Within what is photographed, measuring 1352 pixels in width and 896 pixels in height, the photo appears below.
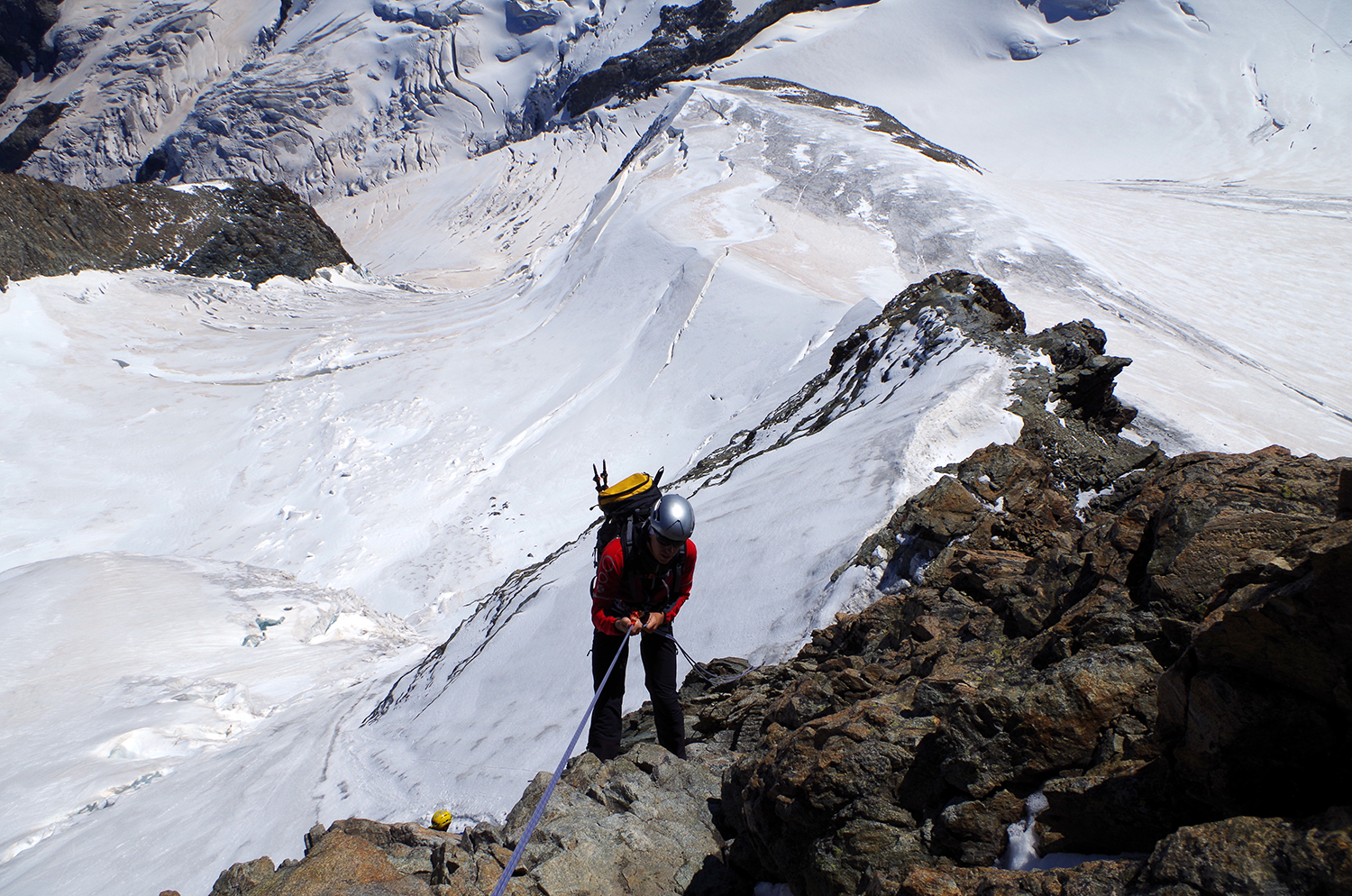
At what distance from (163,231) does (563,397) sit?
13.8 m

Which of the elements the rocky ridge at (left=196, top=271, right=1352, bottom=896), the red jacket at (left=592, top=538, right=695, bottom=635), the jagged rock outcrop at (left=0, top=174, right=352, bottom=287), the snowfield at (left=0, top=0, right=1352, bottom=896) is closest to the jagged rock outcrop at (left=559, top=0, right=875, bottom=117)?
the snowfield at (left=0, top=0, right=1352, bottom=896)

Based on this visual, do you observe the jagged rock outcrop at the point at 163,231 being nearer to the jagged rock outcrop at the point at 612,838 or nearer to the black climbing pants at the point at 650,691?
the black climbing pants at the point at 650,691

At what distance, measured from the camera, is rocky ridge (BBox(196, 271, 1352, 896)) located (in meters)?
1.88

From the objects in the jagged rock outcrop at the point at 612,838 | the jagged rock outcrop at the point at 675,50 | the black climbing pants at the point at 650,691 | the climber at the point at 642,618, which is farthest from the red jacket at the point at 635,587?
the jagged rock outcrop at the point at 675,50

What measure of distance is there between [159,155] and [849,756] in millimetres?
55708

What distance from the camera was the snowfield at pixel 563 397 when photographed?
631cm

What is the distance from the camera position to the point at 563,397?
15352mm

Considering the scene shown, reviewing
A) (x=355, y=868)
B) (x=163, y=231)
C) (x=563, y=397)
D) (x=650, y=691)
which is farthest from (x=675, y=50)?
(x=355, y=868)

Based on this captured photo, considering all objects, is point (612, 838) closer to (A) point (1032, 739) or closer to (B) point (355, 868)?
(B) point (355, 868)

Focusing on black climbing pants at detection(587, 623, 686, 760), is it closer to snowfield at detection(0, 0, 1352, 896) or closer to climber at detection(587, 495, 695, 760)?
climber at detection(587, 495, 695, 760)

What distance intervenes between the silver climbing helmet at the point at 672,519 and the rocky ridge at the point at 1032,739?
38.9 inches

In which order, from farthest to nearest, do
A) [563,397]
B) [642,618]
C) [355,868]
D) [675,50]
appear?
[675,50] < [563,397] < [642,618] < [355,868]

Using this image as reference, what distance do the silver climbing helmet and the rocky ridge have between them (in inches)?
38.9

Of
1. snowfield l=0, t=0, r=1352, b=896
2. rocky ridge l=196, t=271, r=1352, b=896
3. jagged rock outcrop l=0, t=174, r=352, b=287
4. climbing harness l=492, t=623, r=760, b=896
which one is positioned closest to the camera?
rocky ridge l=196, t=271, r=1352, b=896
